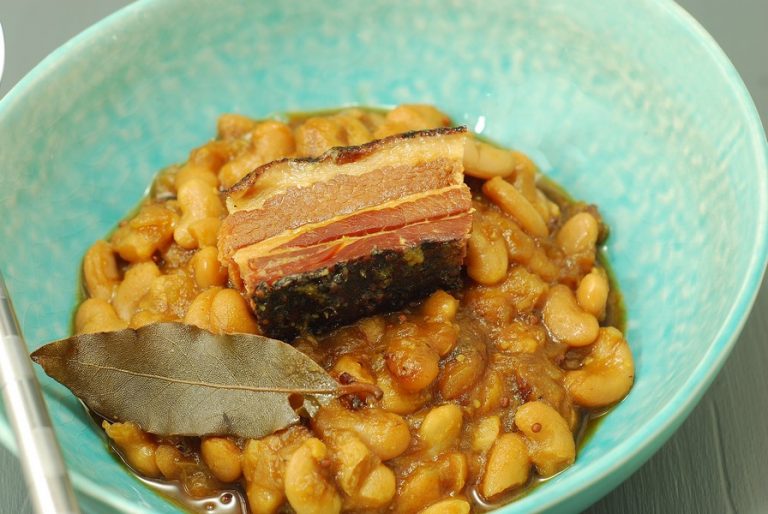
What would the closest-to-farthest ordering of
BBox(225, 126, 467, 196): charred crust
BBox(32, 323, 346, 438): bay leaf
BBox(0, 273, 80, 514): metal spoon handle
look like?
BBox(0, 273, 80, 514): metal spoon handle < BBox(32, 323, 346, 438): bay leaf < BBox(225, 126, 467, 196): charred crust

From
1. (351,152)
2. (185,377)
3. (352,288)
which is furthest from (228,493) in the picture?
(351,152)

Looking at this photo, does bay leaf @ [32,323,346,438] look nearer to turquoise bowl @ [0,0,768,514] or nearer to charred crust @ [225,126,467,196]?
turquoise bowl @ [0,0,768,514]

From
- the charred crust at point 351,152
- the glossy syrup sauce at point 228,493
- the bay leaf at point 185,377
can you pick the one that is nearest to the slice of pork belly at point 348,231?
the charred crust at point 351,152

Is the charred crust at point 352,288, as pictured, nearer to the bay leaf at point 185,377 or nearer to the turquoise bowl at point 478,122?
the bay leaf at point 185,377

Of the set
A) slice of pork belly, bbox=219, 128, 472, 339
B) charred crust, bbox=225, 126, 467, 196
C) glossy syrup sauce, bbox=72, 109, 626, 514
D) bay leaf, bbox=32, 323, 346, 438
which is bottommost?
glossy syrup sauce, bbox=72, 109, 626, 514

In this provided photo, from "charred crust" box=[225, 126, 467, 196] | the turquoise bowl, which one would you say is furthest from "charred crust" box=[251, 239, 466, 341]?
the turquoise bowl

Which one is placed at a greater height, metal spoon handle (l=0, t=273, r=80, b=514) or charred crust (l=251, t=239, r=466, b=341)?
metal spoon handle (l=0, t=273, r=80, b=514)
